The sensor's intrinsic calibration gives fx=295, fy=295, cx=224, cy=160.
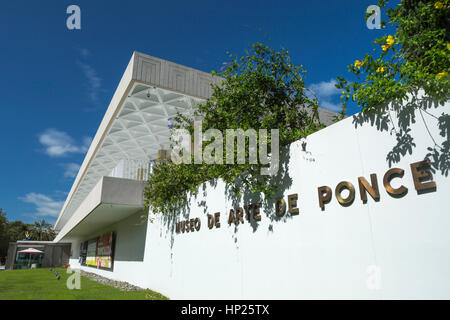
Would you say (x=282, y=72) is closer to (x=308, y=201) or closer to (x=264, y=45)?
(x=264, y=45)

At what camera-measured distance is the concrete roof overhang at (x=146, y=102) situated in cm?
911

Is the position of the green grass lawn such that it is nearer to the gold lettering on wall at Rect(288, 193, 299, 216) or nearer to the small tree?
the gold lettering on wall at Rect(288, 193, 299, 216)

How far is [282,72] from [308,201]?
103 inches

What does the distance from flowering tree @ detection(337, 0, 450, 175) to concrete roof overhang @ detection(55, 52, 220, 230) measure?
5.90m

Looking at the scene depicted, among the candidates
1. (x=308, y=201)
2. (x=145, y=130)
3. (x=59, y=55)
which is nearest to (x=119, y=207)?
(x=145, y=130)

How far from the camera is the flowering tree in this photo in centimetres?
287

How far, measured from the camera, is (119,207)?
10.1 meters

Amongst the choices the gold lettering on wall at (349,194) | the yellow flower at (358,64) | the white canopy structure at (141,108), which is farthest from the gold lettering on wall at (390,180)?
the white canopy structure at (141,108)

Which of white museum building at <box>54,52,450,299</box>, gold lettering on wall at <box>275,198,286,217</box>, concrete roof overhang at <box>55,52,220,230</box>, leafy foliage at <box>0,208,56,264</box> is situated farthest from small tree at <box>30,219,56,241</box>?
gold lettering on wall at <box>275,198,286,217</box>

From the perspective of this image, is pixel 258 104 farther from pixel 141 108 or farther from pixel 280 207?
pixel 141 108

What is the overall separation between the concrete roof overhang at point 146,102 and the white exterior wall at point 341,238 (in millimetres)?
4863

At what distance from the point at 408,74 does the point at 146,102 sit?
8950 millimetres

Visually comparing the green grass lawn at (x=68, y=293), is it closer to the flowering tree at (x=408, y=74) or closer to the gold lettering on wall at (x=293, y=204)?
the gold lettering on wall at (x=293, y=204)

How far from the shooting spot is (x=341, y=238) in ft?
11.6
